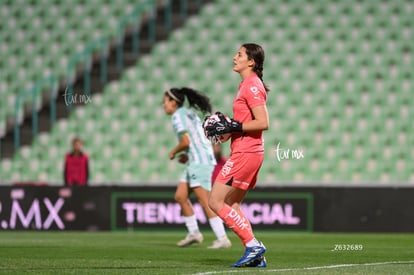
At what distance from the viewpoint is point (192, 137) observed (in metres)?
12.0

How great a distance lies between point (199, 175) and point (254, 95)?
12.2ft

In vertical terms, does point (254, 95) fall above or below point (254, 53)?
below

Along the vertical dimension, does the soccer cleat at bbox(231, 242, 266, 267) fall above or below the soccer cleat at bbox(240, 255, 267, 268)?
above

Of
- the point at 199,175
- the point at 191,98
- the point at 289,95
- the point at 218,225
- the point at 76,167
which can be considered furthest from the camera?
the point at 289,95

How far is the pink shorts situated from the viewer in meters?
8.12

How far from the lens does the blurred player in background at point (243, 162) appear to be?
26.6 ft

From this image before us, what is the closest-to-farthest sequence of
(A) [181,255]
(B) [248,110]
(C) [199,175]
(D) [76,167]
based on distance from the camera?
(B) [248,110], (A) [181,255], (C) [199,175], (D) [76,167]

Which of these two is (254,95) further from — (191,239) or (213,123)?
(191,239)

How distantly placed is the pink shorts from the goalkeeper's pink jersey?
62 mm

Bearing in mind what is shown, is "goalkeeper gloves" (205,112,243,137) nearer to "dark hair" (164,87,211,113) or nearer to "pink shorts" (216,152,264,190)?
"pink shorts" (216,152,264,190)

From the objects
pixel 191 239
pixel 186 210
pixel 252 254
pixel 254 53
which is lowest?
pixel 191 239

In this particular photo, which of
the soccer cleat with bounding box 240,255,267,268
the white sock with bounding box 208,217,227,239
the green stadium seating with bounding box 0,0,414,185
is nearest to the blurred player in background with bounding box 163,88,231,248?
the white sock with bounding box 208,217,227,239

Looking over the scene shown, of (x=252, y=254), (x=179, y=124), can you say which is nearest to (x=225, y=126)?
(x=252, y=254)

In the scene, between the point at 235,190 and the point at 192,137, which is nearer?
the point at 235,190
